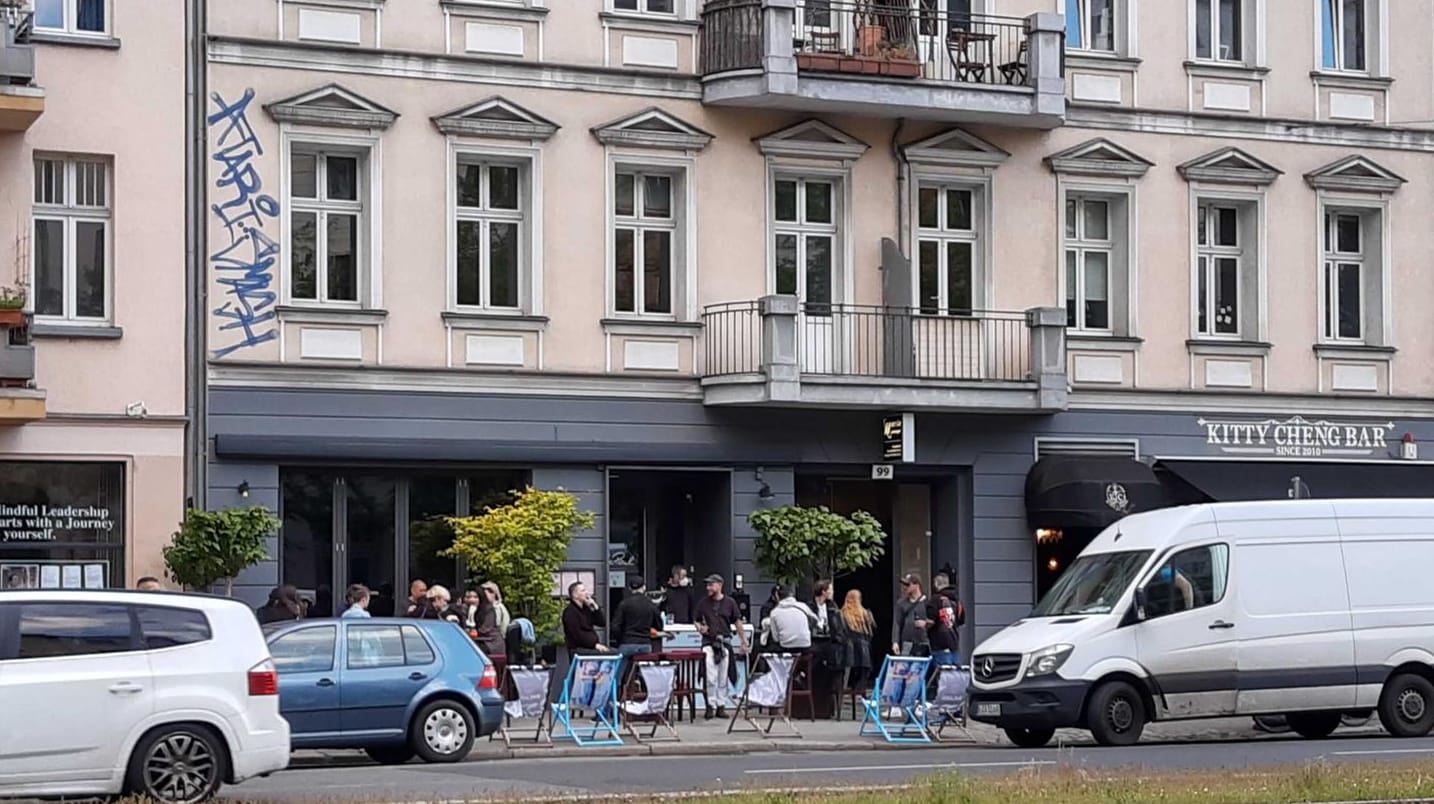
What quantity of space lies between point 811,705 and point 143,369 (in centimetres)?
842

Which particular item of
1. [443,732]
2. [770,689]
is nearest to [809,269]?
[770,689]

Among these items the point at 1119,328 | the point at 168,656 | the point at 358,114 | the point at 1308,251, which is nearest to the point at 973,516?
the point at 1119,328

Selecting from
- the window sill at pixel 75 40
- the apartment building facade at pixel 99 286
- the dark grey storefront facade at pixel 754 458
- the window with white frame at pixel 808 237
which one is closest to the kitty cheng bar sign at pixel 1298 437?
the dark grey storefront facade at pixel 754 458

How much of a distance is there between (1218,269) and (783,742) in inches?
472

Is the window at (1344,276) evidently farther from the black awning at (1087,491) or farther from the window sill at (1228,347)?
the black awning at (1087,491)

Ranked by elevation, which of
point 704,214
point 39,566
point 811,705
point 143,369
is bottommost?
point 811,705

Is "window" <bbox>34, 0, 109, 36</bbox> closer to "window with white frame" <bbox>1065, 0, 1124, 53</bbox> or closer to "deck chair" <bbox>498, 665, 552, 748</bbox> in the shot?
"deck chair" <bbox>498, 665, 552, 748</bbox>

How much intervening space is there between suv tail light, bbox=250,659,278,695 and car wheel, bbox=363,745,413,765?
476cm

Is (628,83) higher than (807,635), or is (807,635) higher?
(628,83)

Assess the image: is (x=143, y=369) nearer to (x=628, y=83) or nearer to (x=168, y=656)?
(x=628, y=83)

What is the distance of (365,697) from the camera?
2152 centimetres

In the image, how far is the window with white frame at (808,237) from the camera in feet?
101

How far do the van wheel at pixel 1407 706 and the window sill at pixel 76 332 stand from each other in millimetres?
14250

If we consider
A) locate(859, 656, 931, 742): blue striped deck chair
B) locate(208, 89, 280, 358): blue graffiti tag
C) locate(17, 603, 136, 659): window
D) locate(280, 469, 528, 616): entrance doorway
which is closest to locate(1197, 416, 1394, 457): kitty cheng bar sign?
locate(859, 656, 931, 742): blue striped deck chair
